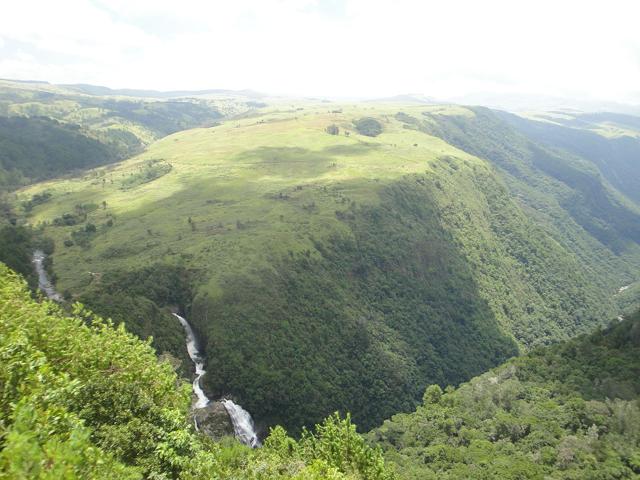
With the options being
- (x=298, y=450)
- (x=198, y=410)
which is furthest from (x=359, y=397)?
(x=298, y=450)

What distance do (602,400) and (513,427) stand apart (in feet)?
78.6

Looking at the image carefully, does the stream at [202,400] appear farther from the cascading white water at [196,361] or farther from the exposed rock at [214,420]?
the exposed rock at [214,420]

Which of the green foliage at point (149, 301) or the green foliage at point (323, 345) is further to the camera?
the green foliage at point (323, 345)

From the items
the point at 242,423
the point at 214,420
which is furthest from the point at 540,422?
the point at 214,420

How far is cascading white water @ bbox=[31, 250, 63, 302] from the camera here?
132 meters

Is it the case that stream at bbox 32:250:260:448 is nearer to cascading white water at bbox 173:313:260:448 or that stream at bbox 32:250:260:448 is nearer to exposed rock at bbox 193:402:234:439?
cascading white water at bbox 173:313:260:448

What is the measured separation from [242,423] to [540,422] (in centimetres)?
6871

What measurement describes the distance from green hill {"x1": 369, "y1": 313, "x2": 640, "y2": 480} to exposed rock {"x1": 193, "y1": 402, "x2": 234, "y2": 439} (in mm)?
38171

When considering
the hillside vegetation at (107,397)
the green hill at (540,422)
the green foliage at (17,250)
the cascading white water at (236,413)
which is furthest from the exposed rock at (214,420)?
the green foliage at (17,250)

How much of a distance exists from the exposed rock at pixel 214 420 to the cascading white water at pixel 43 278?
5674cm

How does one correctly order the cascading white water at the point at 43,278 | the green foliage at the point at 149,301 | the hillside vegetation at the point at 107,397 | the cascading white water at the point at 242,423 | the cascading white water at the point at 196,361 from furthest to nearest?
1. the cascading white water at the point at 43,278
2. the green foliage at the point at 149,301
3. the cascading white water at the point at 196,361
4. the cascading white water at the point at 242,423
5. the hillside vegetation at the point at 107,397

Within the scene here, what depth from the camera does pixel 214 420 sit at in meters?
98.6

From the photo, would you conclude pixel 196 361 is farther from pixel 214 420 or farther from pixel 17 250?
pixel 17 250

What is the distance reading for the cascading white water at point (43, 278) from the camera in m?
132
